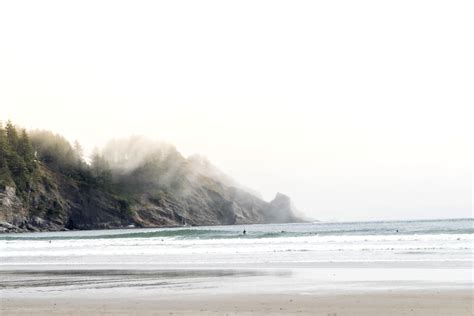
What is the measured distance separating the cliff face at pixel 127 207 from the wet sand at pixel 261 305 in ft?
304

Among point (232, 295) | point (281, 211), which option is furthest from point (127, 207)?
point (232, 295)

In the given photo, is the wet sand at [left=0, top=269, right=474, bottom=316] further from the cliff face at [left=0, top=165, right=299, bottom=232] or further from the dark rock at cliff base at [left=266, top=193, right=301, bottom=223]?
the dark rock at cliff base at [left=266, top=193, right=301, bottom=223]

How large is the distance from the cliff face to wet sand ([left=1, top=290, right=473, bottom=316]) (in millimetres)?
92655

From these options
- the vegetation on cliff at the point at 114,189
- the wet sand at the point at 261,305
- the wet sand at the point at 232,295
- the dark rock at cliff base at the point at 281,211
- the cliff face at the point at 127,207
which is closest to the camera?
the wet sand at the point at 261,305

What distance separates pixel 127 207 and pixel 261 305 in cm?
13062

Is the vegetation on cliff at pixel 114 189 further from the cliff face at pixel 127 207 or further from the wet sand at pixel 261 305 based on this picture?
the wet sand at pixel 261 305

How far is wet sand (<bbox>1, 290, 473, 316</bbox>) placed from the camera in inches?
468

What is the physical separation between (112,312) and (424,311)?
6189 millimetres

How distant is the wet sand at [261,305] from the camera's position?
39.0 ft

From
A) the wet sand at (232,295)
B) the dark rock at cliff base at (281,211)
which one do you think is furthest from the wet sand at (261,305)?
the dark rock at cliff base at (281,211)

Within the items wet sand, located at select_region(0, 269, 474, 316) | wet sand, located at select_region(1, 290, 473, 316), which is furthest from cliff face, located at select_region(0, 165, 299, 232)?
wet sand, located at select_region(1, 290, 473, 316)

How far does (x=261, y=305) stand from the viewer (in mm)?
13000

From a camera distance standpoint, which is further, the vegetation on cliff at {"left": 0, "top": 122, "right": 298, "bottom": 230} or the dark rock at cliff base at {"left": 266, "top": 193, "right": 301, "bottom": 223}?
the dark rock at cliff base at {"left": 266, "top": 193, "right": 301, "bottom": 223}

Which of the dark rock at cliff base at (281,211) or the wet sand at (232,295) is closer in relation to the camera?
the wet sand at (232,295)
